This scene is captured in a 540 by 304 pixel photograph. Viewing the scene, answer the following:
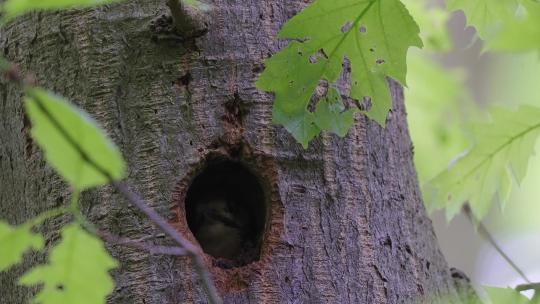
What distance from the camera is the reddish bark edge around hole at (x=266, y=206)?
49.6 inches

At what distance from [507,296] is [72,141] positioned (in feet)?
2.53

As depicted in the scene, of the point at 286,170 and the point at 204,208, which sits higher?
the point at 286,170

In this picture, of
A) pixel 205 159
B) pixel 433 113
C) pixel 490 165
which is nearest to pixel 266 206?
pixel 205 159

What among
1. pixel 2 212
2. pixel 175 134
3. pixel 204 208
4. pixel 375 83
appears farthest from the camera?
pixel 204 208

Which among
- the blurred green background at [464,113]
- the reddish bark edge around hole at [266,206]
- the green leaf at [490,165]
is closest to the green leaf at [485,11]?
the blurred green background at [464,113]

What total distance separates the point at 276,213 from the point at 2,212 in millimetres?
484

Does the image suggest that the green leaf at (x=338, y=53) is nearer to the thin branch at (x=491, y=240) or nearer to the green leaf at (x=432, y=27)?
the thin branch at (x=491, y=240)

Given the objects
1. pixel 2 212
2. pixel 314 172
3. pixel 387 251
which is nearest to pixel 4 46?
pixel 2 212

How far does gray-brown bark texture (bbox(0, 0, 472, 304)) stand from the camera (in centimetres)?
126

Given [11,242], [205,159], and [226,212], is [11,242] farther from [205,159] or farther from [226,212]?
[226,212]

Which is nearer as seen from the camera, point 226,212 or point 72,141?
point 72,141

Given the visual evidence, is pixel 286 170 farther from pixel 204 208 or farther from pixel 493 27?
pixel 204 208

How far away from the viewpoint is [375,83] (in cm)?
119

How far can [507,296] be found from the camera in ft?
4.03
